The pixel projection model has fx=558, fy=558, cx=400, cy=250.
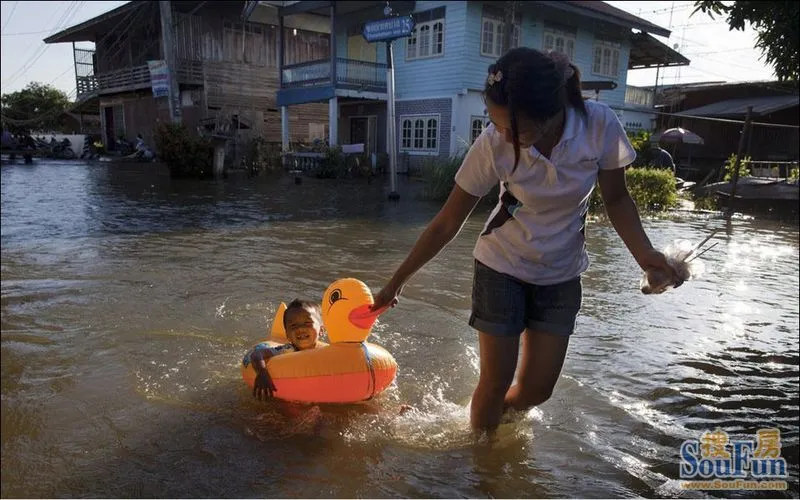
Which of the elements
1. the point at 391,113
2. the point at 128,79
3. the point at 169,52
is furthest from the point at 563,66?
the point at 128,79

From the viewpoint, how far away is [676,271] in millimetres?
2373

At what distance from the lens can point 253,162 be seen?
798 inches

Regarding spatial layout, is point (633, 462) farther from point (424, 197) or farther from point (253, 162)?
point (253, 162)

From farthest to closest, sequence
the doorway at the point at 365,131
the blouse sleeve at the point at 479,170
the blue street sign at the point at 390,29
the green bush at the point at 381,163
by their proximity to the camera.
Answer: the doorway at the point at 365,131 → the green bush at the point at 381,163 → the blue street sign at the point at 390,29 → the blouse sleeve at the point at 479,170

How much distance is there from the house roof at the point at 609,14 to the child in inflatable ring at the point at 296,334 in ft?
59.9

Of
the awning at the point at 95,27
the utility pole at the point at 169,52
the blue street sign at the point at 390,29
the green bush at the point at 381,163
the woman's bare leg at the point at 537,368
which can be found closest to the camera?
the woman's bare leg at the point at 537,368

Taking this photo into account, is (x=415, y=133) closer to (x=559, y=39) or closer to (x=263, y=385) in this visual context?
(x=559, y=39)

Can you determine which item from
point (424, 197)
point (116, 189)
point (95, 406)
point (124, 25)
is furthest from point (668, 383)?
point (124, 25)

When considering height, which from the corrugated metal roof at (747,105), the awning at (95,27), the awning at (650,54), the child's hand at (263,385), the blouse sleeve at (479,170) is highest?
the awning at (95,27)

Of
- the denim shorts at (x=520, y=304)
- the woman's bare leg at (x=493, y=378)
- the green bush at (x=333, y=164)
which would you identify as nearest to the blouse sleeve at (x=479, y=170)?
the denim shorts at (x=520, y=304)

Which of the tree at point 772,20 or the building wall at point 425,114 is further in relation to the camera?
the building wall at point 425,114

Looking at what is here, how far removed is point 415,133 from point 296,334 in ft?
60.3

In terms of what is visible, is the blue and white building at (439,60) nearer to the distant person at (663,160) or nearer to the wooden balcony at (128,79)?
the distant person at (663,160)

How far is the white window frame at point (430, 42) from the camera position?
64.6 ft
